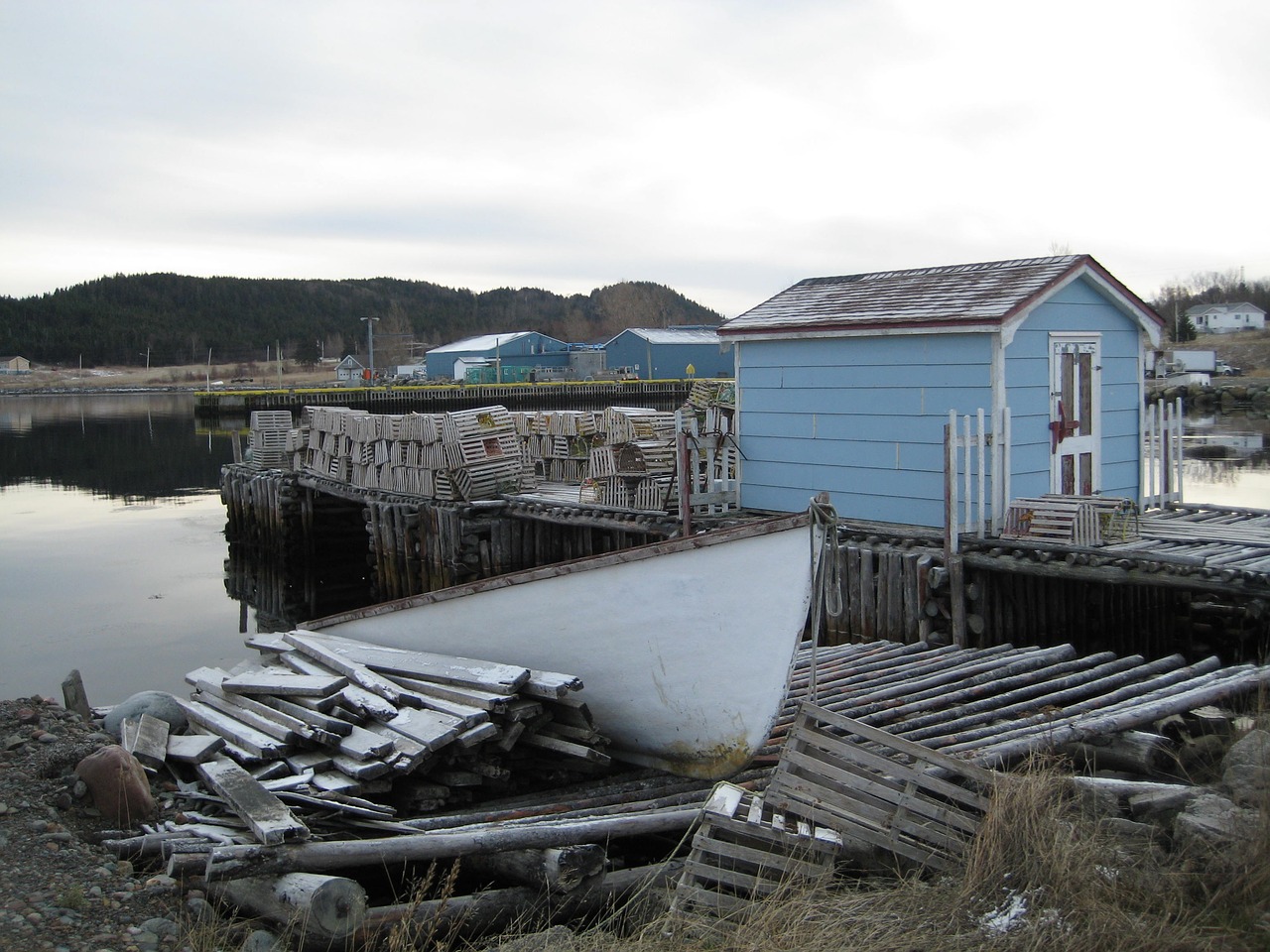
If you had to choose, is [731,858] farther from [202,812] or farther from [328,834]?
[202,812]

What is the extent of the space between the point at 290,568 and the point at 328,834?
2256 cm

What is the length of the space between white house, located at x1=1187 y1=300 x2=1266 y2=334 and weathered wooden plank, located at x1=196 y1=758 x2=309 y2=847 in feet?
407

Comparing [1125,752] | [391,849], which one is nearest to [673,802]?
[391,849]

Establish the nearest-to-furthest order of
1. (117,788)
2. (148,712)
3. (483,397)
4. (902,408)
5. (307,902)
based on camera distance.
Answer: (307,902) < (117,788) < (148,712) < (902,408) < (483,397)

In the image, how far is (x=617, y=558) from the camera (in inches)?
368

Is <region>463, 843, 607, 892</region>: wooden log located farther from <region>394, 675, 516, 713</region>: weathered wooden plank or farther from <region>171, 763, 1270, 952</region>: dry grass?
<region>394, 675, 516, 713</region>: weathered wooden plank

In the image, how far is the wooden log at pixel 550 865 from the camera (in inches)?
258

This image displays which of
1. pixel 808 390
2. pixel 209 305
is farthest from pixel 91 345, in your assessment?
pixel 808 390

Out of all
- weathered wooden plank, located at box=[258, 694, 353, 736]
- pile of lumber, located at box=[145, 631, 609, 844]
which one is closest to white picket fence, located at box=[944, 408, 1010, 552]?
pile of lumber, located at box=[145, 631, 609, 844]

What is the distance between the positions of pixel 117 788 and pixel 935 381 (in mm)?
10253

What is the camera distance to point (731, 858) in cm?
618

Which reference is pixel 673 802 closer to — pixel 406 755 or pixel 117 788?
pixel 406 755

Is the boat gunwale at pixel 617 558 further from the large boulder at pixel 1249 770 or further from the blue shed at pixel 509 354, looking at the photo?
the blue shed at pixel 509 354

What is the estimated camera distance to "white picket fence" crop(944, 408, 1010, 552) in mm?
12820
